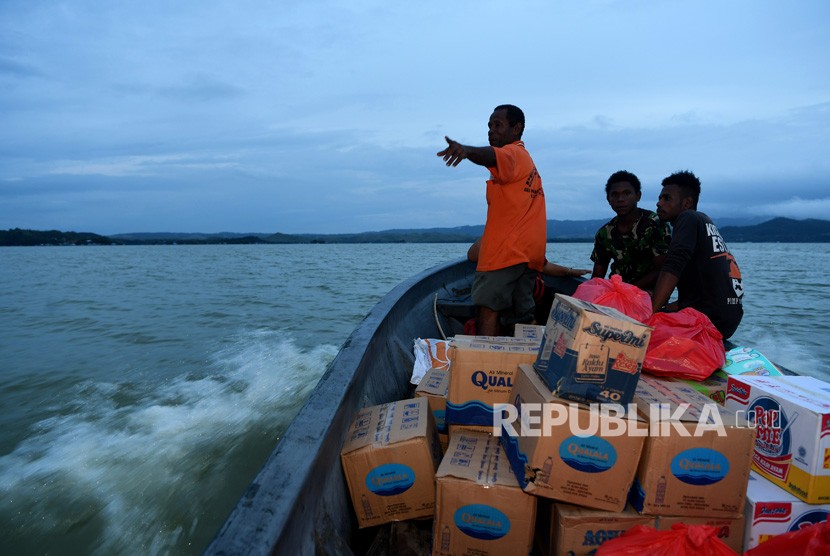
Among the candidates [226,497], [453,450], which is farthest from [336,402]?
[226,497]

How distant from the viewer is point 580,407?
5.19ft

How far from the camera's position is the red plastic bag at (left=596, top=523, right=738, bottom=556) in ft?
4.30

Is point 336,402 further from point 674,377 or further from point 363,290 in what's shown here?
point 363,290

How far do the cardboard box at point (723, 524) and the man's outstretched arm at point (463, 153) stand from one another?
6.36ft

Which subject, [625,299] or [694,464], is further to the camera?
[625,299]

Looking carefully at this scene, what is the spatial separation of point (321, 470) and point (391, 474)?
367mm

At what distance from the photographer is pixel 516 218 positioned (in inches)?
128

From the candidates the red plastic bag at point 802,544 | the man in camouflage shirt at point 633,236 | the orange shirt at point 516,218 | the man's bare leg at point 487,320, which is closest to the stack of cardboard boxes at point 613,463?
the red plastic bag at point 802,544


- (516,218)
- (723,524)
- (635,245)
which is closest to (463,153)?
(516,218)

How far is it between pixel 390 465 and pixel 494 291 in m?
1.78

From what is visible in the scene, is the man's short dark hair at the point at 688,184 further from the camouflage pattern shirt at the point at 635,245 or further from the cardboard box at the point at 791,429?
the cardboard box at the point at 791,429

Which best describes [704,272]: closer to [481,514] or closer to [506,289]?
[506,289]

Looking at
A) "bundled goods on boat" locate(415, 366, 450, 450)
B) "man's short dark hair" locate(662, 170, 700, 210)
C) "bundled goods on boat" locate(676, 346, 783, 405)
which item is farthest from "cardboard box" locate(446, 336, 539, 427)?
"man's short dark hair" locate(662, 170, 700, 210)

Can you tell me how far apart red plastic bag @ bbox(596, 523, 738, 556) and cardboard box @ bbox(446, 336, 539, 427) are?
771mm
